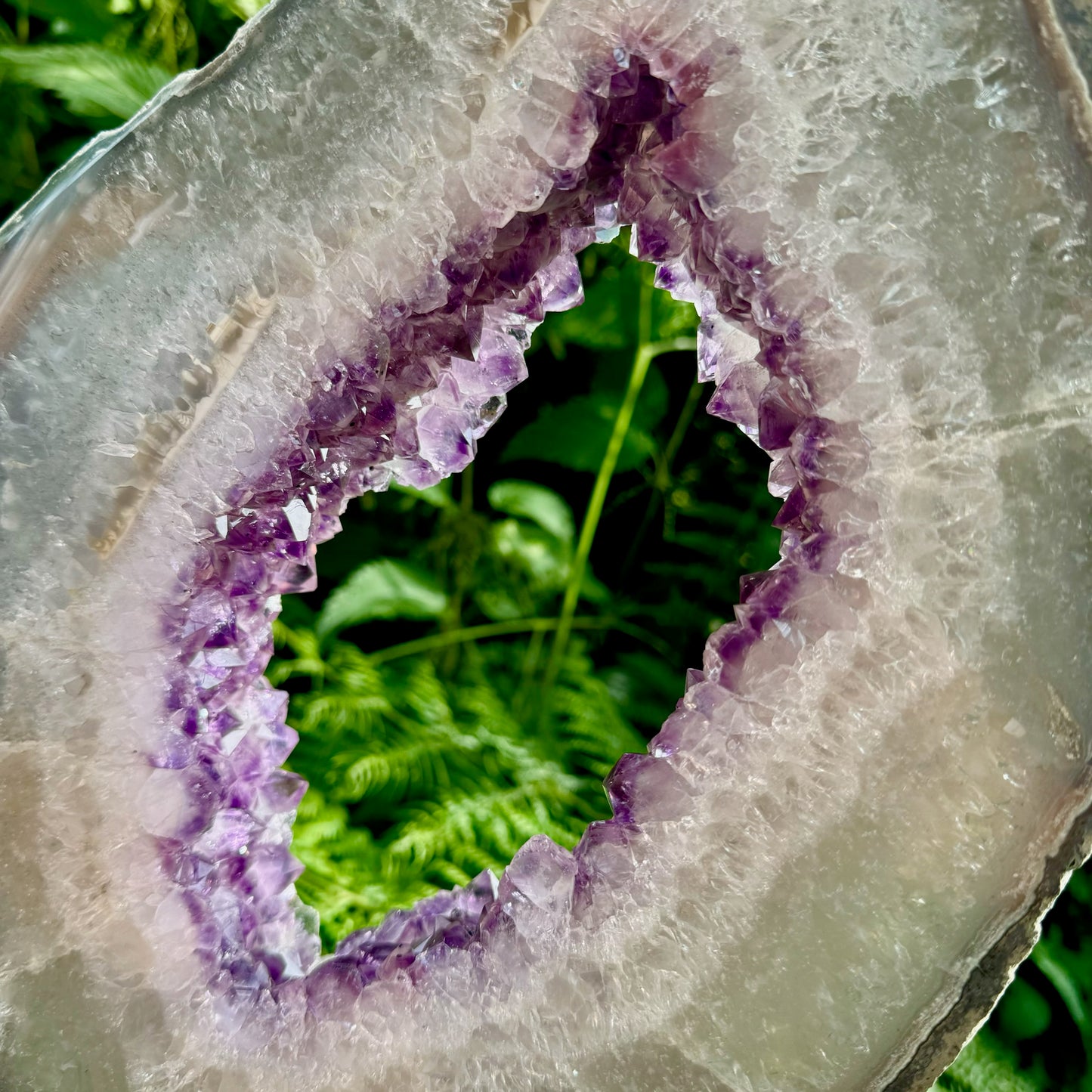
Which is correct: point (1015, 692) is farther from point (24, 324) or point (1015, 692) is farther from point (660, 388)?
point (660, 388)

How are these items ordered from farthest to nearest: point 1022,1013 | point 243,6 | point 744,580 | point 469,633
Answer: point 469,633 → point 1022,1013 → point 243,6 → point 744,580

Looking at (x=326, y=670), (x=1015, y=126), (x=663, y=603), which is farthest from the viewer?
(x=663, y=603)

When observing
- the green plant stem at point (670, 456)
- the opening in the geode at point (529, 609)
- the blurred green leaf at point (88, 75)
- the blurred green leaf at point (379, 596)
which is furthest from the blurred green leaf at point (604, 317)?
the blurred green leaf at point (88, 75)

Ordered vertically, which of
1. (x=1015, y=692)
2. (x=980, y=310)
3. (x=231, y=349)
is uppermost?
(x=231, y=349)

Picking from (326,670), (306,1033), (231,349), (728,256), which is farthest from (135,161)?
(326,670)

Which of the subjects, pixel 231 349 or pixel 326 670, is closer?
pixel 231 349

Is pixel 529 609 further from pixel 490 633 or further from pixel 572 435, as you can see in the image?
pixel 572 435

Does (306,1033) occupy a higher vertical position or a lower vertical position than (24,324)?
lower

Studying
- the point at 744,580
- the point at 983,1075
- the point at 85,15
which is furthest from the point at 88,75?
the point at 983,1075
